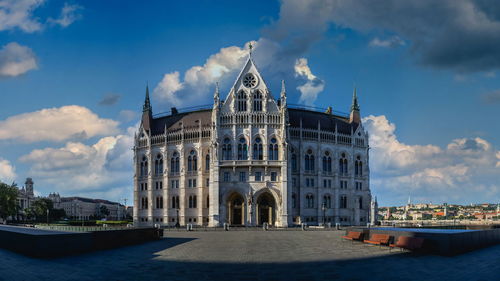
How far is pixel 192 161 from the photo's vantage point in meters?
97.9

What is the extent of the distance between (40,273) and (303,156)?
77.8m

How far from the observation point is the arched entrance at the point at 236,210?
92.4 metres

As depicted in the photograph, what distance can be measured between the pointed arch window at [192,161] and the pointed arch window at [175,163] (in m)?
3.30

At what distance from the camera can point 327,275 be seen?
2173 cm

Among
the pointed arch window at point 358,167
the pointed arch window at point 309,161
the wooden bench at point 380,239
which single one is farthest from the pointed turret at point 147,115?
the wooden bench at point 380,239

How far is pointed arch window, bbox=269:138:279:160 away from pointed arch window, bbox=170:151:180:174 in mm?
21351

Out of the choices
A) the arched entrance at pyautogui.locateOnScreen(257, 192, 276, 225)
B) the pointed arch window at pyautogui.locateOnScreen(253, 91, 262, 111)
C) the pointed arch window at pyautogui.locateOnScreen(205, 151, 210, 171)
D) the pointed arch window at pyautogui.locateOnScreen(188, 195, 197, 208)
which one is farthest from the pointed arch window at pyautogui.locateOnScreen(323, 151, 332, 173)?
the pointed arch window at pyautogui.locateOnScreen(188, 195, 197, 208)

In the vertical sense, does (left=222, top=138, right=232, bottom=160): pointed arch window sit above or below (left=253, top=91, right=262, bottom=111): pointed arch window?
below

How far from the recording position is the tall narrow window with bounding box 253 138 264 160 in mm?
90688


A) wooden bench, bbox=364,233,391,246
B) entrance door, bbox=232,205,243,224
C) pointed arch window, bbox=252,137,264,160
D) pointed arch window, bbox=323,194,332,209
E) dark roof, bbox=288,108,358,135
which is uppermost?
dark roof, bbox=288,108,358,135

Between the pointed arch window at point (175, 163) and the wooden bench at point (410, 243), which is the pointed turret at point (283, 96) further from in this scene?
the wooden bench at point (410, 243)

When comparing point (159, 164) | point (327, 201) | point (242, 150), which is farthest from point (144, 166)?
point (327, 201)

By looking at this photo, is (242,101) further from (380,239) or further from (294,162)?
(380,239)

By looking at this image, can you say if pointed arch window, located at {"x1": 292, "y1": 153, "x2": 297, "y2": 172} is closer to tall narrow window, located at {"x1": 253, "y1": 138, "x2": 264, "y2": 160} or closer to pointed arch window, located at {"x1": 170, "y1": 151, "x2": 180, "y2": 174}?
tall narrow window, located at {"x1": 253, "y1": 138, "x2": 264, "y2": 160}
